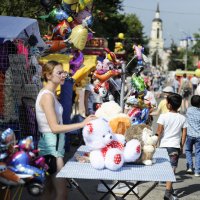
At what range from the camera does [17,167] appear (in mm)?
3668

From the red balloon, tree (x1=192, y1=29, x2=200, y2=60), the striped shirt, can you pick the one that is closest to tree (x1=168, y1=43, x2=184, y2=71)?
tree (x1=192, y1=29, x2=200, y2=60)

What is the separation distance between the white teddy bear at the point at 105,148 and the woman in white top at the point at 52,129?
15 cm

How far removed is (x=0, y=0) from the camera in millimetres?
12164

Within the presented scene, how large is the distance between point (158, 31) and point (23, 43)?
16528cm

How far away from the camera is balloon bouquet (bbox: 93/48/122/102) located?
8.86m

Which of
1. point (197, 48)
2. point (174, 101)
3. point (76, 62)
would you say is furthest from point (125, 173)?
point (197, 48)

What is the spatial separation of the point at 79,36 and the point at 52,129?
383 cm

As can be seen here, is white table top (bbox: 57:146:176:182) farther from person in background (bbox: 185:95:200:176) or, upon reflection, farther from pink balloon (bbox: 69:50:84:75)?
pink balloon (bbox: 69:50:84:75)

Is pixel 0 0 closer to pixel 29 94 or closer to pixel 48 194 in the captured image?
pixel 29 94

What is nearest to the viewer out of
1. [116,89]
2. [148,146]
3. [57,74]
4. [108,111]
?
[57,74]

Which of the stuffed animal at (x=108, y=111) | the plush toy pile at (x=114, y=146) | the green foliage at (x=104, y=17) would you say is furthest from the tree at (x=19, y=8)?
the plush toy pile at (x=114, y=146)

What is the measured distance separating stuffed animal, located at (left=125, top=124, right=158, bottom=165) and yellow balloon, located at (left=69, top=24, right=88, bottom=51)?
3.37 m

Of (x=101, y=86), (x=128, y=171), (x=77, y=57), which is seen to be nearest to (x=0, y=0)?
(x=77, y=57)

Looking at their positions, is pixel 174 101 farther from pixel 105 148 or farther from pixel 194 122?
pixel 105 148
